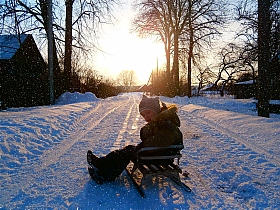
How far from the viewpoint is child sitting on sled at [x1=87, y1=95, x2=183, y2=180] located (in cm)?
339

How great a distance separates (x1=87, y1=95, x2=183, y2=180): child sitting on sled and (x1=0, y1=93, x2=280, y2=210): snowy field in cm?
25

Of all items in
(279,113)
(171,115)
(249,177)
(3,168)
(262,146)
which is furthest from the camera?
(279,113)

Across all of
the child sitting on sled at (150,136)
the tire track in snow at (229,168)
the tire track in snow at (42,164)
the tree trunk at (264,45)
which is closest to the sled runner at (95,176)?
the child sitting on sled at (150,136)

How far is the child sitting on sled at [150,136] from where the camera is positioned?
3.39m

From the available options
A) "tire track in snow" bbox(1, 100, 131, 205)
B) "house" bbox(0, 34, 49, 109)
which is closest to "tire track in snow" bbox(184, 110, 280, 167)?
"tire track in snow" bbox(1, 100, 131, 205)

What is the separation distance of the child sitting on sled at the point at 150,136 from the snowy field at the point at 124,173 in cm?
25

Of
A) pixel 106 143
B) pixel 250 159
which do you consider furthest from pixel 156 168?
pixel 106 143

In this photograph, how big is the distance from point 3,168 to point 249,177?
3.93 m

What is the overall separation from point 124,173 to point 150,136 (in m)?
0.94

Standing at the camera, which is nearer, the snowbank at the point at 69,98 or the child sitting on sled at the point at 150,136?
the child sitting on sled at the point at 150,136

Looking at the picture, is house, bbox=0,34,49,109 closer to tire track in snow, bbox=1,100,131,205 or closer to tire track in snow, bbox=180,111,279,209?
tire track in snow, bbox=1,100,131,205

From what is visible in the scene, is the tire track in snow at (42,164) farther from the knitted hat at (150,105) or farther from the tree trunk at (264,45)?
the tree trunk at (264,45)

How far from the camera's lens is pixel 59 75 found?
18.6 m

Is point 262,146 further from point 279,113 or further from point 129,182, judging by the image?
point 279,113
